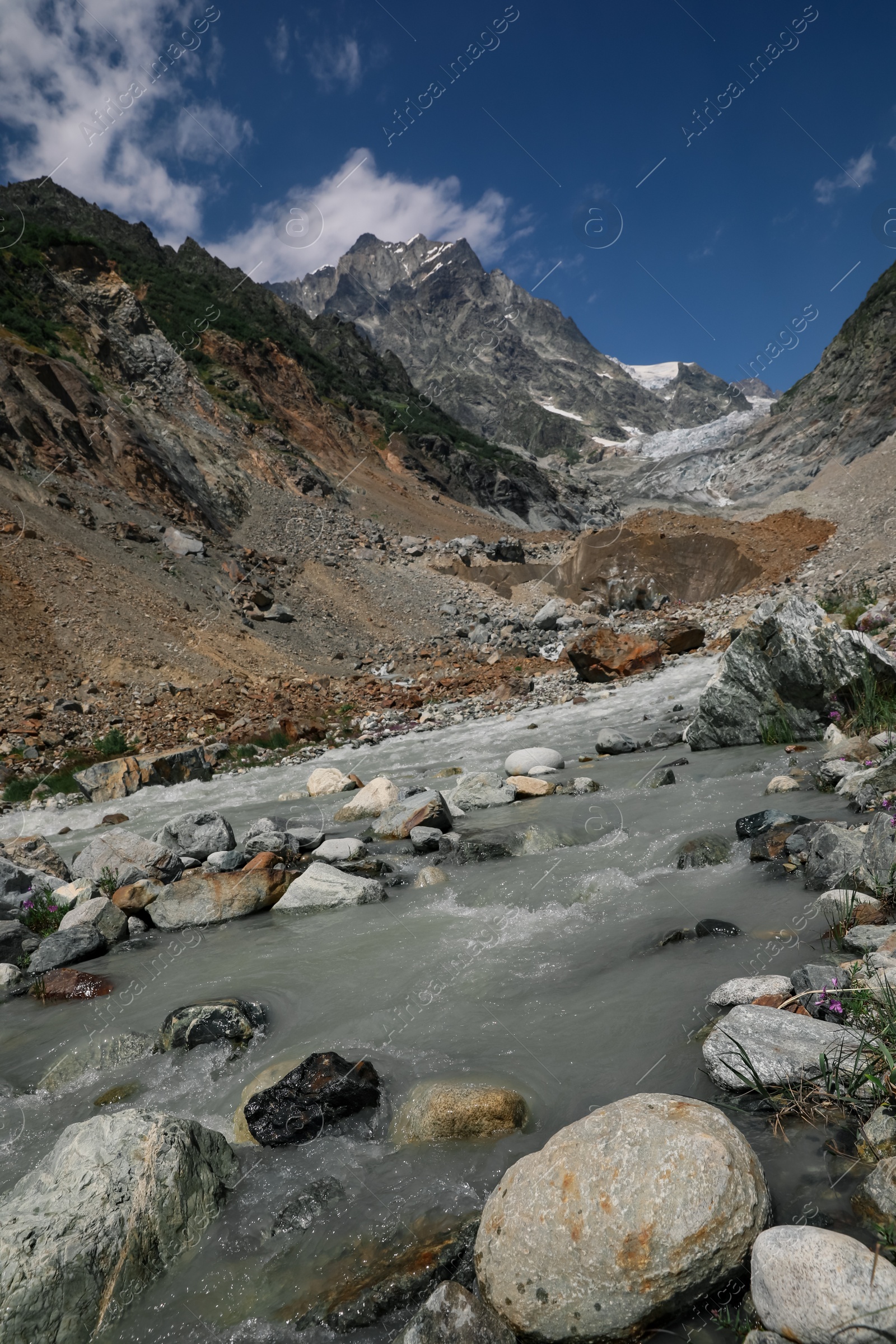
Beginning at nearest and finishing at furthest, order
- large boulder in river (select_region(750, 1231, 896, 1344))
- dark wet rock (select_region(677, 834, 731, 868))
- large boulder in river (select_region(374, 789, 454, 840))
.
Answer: large boulder in river (select_region(750, 1231, 896, 1344))
dark wet rock (select_region(677, 834, 731, 868))
large boulder in river (select_region(374, 789, 454, 840))

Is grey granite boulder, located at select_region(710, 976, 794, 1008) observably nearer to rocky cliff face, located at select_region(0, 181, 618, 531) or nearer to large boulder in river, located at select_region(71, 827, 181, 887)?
large boulder in river, located at select_region(71, 827, 181, 887)

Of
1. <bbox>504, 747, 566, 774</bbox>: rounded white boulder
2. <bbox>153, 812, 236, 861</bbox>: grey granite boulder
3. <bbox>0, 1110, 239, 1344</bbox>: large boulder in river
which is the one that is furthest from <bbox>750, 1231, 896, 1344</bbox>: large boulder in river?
<bbox>504, 747, 566, 774</bbox>: rounded white boulder

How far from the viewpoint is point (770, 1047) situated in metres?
2.61

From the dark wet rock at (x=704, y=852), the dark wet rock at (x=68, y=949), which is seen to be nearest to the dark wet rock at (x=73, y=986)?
the dark wet rock at (x=68, y=949)

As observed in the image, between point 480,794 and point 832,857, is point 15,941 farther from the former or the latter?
point 832,857

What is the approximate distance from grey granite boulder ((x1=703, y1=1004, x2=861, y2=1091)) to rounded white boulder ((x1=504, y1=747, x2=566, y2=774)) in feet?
22.5

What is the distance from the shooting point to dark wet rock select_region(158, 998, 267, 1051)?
3.89 m

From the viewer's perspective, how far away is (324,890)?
19.7 ft

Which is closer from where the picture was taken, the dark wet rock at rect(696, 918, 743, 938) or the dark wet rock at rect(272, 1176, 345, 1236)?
the dark wet rock at rect(272, 1176, 345, 1236)

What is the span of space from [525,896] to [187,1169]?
10.4ft

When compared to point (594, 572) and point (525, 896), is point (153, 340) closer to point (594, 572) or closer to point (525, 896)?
point (594, 572)

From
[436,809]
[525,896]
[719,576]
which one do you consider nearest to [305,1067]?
[525,896]

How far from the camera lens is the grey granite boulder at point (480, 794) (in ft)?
27.7

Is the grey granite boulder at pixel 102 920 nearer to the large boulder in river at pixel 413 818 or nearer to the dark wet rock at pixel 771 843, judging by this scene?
the large boulder in river at pixel 413 818
